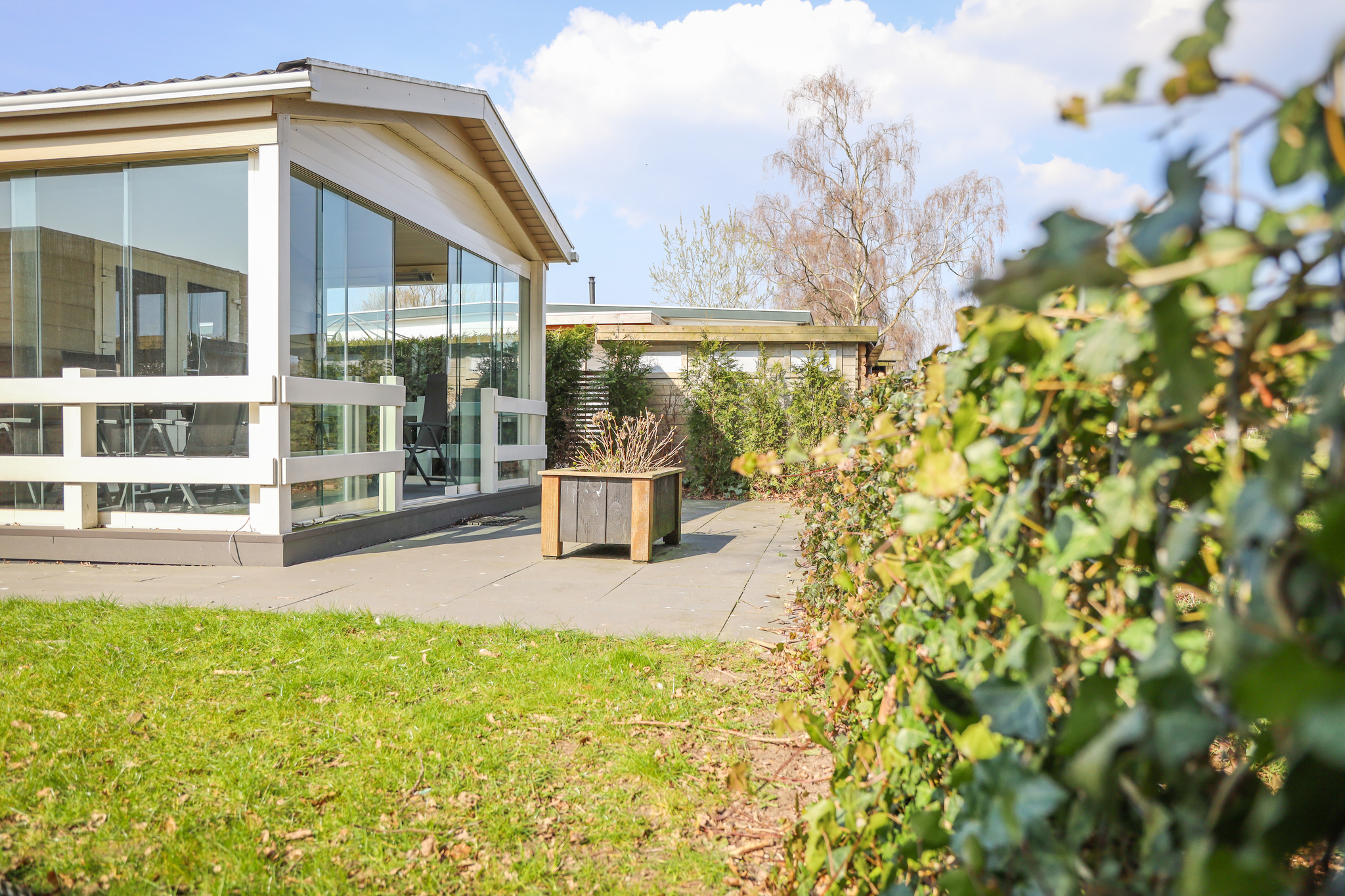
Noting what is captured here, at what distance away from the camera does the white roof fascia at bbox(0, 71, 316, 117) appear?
17.3 feet

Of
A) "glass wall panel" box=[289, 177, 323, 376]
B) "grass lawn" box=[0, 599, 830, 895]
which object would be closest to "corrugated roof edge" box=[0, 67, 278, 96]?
"glass wall panel" box=[289, 177, 323, 376]

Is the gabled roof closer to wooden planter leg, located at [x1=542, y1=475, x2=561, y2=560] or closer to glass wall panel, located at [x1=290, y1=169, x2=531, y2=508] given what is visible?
glass wall panel, located at [x1=290, y1=169, x2=531, y2=508]

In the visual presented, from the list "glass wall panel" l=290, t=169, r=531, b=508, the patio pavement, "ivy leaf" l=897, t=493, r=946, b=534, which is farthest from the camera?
"glass wall panel" l=290, t=169, r=531, b=508

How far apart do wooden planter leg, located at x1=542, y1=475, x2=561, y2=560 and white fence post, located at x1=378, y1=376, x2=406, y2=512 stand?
1.76 metres

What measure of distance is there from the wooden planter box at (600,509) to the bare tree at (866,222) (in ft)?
57.4

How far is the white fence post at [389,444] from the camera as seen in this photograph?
6844 millimetres

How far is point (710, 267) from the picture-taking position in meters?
26.9

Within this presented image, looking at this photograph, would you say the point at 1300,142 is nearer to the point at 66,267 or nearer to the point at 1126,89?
the point at 1126,89

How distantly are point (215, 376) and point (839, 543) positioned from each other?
463 centimetres

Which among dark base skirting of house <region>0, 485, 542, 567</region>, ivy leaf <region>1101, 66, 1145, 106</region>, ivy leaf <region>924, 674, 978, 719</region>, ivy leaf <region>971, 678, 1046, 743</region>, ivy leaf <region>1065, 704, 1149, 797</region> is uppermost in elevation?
ivy leaf <region>1101, 66, 1145, 106</region>

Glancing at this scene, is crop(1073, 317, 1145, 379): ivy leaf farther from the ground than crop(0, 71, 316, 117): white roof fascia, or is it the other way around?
crop(0, 71, 316, 117): white roof fascia

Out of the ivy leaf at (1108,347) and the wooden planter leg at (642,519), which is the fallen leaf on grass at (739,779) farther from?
the wooden planter leg at (642,519)

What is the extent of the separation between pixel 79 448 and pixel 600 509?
12.1ft

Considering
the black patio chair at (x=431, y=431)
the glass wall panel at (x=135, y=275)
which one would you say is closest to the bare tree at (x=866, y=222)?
the black patio chair at (x=431, y=431)
